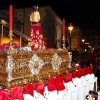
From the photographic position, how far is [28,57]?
3.06 m

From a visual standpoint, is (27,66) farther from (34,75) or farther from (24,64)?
(34,75)

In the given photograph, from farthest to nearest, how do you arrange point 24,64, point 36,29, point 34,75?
1. point 36,29
2. point 34,75
3. point 24,64

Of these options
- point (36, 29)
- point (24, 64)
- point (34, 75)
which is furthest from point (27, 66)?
point (36, 29)

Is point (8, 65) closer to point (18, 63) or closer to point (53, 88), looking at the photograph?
point (18, 63)

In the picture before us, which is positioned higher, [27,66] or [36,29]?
[36,29]

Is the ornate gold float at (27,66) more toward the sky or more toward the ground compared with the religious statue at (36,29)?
more toward the ground

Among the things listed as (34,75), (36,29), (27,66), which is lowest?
(34,75)

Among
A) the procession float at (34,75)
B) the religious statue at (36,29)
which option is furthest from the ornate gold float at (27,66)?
the religious statue at (36,29)

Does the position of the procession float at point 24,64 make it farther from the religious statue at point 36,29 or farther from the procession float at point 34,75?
the religious statue at point 36,29

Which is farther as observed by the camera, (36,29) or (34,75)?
(36,29)

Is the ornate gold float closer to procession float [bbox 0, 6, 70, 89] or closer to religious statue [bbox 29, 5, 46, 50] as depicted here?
procession float [bbox 0, 6, 70, 89]

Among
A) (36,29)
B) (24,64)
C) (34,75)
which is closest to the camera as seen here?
(24,64)

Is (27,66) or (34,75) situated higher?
(27,66)

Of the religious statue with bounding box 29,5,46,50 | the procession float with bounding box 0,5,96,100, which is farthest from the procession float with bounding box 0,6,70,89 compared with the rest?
the religious statue with bounding box 29,5,46,50
